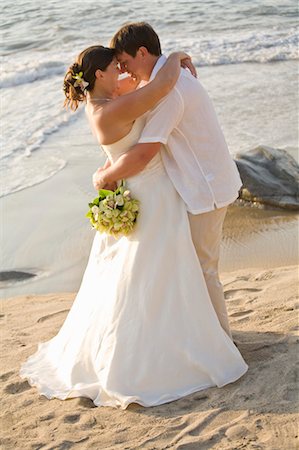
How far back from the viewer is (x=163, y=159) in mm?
4953

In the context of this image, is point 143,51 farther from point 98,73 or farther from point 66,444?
point 66,444

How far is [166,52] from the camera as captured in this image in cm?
1816

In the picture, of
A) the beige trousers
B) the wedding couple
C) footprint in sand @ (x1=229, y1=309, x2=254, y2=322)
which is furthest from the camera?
footprint in sand @ (x1=229, y1=309, x2=254, y2=322)

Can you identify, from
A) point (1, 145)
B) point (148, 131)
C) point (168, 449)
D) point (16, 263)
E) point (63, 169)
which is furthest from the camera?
point (1, 145)

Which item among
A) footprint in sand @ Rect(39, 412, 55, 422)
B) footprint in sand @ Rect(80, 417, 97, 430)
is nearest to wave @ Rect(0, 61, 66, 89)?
footprint in sand @ Rect(39, 412, 55, 422)

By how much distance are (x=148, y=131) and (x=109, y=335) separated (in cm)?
127

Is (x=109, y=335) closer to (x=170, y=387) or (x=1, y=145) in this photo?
(x=170, y=387)

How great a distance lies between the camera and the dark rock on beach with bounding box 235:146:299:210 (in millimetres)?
8859

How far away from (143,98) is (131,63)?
1.07ft

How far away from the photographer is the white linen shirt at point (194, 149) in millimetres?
4793

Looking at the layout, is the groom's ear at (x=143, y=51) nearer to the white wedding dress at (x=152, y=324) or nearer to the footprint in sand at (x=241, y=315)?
the white wedding dress at (x=152, y=324)

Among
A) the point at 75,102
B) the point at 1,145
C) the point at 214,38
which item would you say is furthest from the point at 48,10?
the point at 75,102

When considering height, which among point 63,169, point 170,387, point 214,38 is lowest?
point 214,38

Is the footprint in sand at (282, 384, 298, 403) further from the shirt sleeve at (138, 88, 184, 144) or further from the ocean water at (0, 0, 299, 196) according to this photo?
the ocean water at (0, 0, 299, 196)
